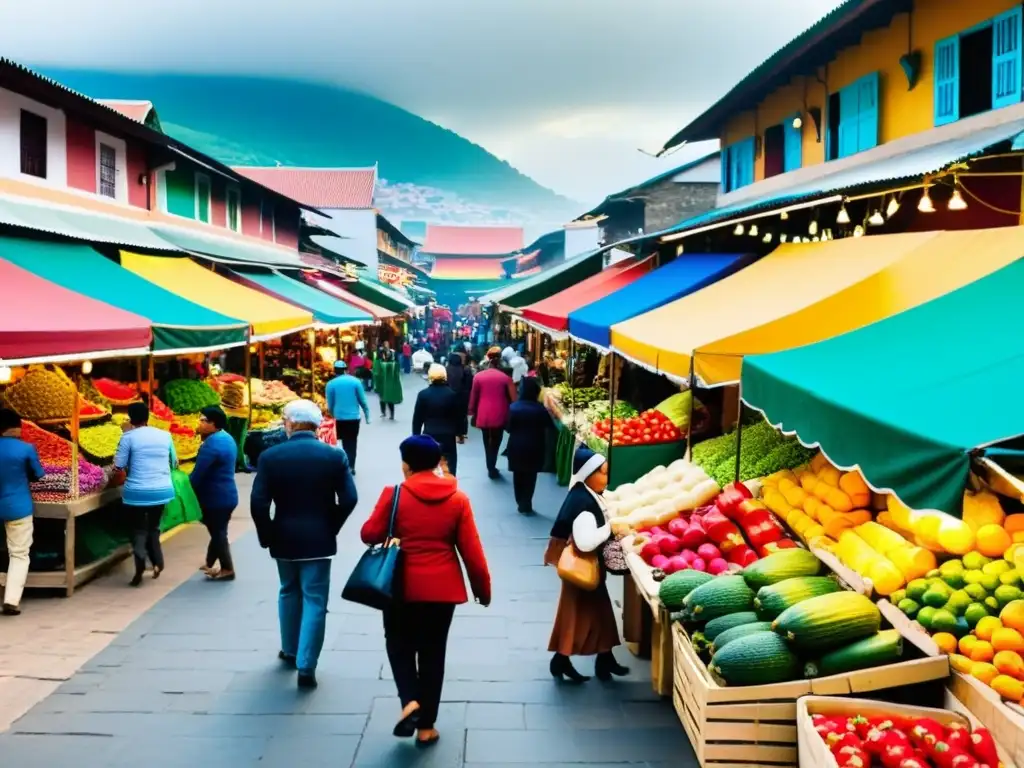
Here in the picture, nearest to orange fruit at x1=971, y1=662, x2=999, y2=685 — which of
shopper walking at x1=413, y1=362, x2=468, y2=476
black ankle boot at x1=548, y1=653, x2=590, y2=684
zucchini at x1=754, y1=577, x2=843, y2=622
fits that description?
zucchini at x1=754, y1=577, x2=843, y2=622

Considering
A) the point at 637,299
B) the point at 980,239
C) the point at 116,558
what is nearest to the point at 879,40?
the point at 637,299

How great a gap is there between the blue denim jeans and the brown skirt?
158cm

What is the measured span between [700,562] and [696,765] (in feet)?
4.50

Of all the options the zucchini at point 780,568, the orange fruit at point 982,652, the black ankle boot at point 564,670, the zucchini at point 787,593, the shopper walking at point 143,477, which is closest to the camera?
the orange fruit at point 982,652

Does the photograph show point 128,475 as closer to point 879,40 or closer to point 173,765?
point 173,765

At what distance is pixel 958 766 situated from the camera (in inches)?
150

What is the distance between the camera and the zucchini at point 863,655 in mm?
4602

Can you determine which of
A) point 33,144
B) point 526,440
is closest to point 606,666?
point 526,440

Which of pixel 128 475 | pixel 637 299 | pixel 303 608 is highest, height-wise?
pixel 637 299

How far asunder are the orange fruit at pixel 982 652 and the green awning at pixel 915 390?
3.25 feet

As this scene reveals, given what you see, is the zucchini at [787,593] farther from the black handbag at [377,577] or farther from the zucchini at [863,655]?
the black handbag at [377,577]

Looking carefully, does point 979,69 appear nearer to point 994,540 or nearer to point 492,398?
point 994,540

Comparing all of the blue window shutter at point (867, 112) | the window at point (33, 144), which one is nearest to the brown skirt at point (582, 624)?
the blue window shutter at point (867, 112)

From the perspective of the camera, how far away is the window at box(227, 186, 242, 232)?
25.8 meters
